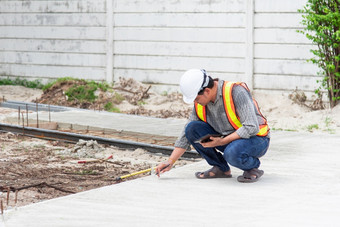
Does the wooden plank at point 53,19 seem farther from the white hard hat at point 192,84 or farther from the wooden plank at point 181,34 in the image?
the white hard hat at point 192,84

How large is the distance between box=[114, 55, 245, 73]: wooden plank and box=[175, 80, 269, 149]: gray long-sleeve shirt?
6950 millimetres

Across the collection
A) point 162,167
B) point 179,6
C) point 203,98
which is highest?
point 179,6

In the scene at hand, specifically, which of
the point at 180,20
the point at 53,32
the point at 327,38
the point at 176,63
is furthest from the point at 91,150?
the point at 53,32

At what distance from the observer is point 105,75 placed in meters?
14.5

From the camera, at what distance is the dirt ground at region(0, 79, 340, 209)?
21.6ft

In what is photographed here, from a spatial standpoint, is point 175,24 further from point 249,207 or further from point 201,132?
point 249,207

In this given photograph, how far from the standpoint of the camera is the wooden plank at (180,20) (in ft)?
42.9

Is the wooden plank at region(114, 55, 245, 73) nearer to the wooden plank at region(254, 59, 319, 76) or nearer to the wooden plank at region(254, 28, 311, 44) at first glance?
the wooden plank at region(254, 59, 319, 76)

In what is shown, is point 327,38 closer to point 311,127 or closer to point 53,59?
point 311,127

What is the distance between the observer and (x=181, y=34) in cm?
1362

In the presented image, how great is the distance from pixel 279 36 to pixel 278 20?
0.99 feet

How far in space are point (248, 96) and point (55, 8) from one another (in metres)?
10.1

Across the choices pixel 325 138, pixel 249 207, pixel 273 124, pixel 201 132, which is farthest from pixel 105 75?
pixel 249 207

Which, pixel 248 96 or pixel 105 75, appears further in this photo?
pixel 105 75
